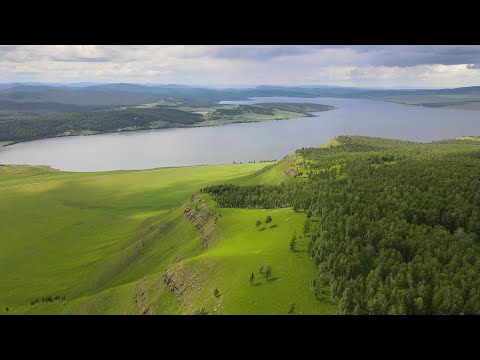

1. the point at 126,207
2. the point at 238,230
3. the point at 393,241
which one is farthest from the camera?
the point at 126,207

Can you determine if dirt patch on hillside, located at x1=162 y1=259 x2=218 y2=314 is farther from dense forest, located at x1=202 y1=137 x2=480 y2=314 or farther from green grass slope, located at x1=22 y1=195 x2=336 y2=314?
dense forest, located at x1=202 y1=137 x2=480 y2=314

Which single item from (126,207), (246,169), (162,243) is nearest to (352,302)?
(162,243)

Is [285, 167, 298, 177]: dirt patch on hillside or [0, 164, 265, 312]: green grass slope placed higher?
[285, 167, 298, 177]: dirt patch on hillside

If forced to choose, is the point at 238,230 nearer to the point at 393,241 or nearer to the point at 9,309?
the point at 393,241

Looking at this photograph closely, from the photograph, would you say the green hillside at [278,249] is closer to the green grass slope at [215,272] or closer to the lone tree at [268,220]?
the green grass slope at [215,272]

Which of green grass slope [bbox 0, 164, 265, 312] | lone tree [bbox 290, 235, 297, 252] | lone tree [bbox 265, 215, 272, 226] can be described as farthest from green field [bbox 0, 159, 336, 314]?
lone tree [bbox 265, 215, 272, 226]

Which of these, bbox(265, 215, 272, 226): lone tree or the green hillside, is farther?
bbox(265, 215, 272, 226): lone tree
